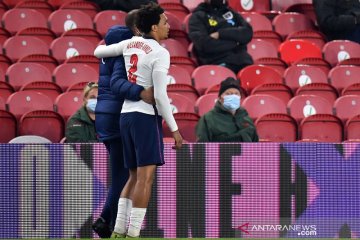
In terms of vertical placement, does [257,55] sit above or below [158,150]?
above

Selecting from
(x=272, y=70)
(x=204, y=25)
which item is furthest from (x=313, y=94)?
(x=204, y=25)

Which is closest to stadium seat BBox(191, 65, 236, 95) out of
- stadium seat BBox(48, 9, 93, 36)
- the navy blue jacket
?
Answer: stadium seat BBox(48, 9, 93, 36)

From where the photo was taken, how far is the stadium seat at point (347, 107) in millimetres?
12938

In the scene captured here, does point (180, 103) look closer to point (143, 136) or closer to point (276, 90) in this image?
point (276, 90)

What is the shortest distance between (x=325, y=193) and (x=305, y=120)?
7.43ft

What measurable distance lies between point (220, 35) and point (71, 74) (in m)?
1.97

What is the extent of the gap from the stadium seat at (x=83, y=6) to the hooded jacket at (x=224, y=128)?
12.9 ft

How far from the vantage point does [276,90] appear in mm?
13281

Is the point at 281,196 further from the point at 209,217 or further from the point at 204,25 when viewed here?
the point at 204,25

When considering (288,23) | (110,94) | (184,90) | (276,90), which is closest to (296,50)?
(288,23)

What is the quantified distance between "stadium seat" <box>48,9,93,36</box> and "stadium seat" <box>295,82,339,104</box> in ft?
9.38

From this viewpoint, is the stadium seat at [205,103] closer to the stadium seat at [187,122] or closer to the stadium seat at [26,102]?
the stadium seat at [187,122]

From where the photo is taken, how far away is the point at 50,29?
559 inches

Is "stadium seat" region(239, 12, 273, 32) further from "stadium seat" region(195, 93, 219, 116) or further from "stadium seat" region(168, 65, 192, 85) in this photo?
"stadium seat" region(195, 93, 219, 116)
